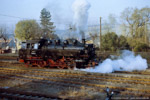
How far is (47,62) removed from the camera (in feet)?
53.9

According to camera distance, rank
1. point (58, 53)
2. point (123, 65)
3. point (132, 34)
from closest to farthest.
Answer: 1. point (123, 65)
2. point (58, 53)
3. point (132, 34)

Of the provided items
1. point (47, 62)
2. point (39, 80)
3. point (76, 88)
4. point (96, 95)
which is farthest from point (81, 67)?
point (96, 95)

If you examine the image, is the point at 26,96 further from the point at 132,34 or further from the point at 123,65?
the point at 132,34

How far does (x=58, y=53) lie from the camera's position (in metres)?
15.5

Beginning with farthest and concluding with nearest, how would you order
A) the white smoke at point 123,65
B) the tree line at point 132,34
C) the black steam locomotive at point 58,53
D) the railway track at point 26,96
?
1. the tree line at point 132,34
2. the black steam locomotive at point 58,53
3. the white smoke at point 123,65
4. the railway track at point 26,96

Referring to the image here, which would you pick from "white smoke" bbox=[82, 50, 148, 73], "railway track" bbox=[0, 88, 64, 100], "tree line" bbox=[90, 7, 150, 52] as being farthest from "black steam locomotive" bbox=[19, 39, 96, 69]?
"tree line" bbox=[90, 7, 150, 52]

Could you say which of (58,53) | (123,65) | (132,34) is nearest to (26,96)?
(58,53)

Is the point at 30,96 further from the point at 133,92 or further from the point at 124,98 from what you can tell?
the point at 133,92

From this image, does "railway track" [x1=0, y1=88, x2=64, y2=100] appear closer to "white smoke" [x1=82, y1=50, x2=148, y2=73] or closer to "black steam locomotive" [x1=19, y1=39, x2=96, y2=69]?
"white smoke" [x1=82, y1=50, x2=148, y2=73]

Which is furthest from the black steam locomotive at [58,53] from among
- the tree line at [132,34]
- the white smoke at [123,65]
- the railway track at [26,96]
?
the tree line at [132,34]

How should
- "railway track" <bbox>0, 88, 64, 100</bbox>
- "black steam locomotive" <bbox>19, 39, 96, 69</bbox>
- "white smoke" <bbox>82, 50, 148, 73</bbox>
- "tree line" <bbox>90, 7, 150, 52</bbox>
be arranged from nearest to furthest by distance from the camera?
"railway track" <bbox>0, 88, 64, 100</bbox>
"white smoke" <bbox>82, 50, 148, 73</bbox>
"black steam locomotive" <bbox>19, 39, 96, 69</bbox>
"tree line" <bbox>90, 7, 150, 52</bbox>

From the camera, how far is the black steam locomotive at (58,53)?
1471cm

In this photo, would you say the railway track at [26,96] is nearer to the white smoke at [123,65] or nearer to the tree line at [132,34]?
the white smoke at [123,65]

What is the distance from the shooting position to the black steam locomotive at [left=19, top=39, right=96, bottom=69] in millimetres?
14711
